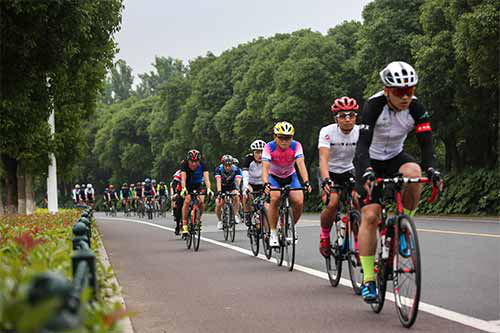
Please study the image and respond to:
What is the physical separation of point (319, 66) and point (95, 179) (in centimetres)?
6208

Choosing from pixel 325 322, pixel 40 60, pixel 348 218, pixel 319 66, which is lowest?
pixel 325 322

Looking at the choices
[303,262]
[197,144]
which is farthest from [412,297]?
[197,144]

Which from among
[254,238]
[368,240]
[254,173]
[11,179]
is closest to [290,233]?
[254,238]

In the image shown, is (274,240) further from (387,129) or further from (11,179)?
(11,179)

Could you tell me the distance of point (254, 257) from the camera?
13.2 m

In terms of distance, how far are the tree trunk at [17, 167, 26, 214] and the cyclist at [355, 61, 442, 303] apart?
75.2 ft

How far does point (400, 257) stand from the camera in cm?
626

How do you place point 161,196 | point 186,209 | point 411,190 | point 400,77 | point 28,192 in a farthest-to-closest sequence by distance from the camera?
point 161,196
point 28,192
point 186,209
point 411,190
point 400,77

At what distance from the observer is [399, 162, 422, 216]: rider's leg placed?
262 inches

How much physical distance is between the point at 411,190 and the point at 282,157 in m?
A: 4.99

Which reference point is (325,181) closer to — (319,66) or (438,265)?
(438,265)

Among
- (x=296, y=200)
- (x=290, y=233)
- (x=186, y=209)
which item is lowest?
(x=290, y=233)

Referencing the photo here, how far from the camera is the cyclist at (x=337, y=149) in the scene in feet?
28.5

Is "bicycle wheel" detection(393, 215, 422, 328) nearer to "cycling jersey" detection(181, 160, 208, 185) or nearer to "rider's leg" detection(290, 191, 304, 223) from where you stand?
"rider's leg" detection(290, 191, 304, 223)
